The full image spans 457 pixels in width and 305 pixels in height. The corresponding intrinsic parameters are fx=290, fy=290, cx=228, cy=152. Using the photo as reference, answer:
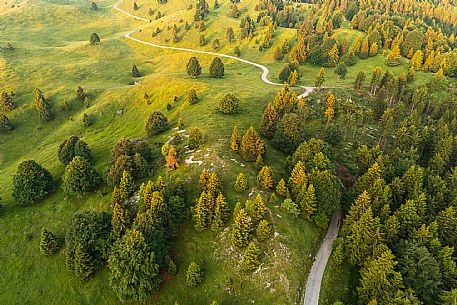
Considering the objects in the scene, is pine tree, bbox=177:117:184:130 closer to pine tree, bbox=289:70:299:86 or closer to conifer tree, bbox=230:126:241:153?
conifer tree, bbox=230:126:241:153

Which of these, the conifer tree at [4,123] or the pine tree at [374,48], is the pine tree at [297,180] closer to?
the conifer tree at [4,123]

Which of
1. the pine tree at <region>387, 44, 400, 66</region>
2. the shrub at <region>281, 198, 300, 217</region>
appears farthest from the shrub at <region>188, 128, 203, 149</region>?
the pine tree at <region>387, 44, 400, 66</region>

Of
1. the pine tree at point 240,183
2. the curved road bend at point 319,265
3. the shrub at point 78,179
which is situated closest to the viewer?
the curved road bend at point 319,265

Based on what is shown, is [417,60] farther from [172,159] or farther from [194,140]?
[172,159]

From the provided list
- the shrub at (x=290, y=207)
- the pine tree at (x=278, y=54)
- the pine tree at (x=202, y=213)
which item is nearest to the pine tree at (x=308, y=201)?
the shrub at (x=290, y=207)

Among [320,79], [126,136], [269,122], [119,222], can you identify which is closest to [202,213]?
[119,222]

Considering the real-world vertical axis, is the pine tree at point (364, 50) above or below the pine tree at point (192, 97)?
above
